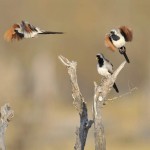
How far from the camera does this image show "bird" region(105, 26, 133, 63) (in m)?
6.18

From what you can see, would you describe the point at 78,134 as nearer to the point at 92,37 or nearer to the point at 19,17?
the point at 19,17

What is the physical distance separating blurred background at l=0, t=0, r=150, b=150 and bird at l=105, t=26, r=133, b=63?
9076 mm

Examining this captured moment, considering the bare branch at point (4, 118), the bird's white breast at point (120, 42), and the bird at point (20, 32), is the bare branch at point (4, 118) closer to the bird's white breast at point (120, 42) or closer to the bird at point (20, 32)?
the bird at point (20, 32)

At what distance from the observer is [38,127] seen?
53.6ft

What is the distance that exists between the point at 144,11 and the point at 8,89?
3543mm

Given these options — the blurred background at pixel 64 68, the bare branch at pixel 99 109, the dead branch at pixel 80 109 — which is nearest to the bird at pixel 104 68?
the dead branch at pixel 80 109

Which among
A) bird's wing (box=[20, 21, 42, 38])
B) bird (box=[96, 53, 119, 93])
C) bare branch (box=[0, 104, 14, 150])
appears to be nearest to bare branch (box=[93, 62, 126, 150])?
bird (box=[96, 53, 119, 93])

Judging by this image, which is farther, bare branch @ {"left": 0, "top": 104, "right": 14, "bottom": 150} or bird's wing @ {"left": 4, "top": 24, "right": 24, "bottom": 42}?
bare branch @ {"left": 0, "top": 104, "right": 14, "bottom": 150}

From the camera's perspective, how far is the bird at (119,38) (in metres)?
6.18

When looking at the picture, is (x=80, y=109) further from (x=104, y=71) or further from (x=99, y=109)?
(x=104, y=71)

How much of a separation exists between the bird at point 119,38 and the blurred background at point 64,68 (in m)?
9.08

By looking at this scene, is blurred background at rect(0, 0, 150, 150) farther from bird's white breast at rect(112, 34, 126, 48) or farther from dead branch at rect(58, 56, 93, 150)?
bird's white breast at rect(112, 34, 126, 48)

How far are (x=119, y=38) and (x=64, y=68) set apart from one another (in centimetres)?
1337

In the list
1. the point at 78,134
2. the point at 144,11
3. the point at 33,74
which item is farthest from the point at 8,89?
the point at 78,134
